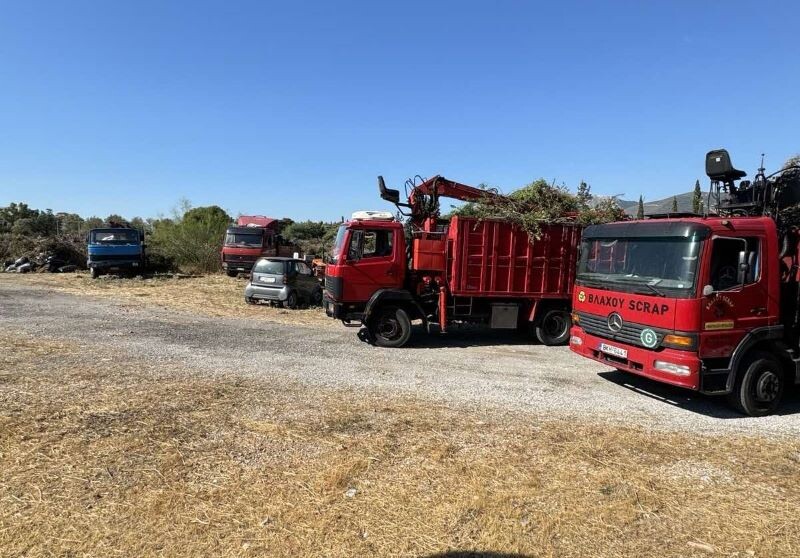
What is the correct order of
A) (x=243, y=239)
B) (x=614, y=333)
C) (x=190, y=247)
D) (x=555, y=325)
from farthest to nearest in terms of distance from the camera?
(x=190, y=247) → (x=243, y=239) → (x=555, y=325) → (x=614, y=333)

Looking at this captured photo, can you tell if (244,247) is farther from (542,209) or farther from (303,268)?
(542,209)

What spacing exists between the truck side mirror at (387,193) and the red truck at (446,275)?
687 mm

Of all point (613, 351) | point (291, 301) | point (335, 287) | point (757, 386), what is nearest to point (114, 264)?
point (291, 301)

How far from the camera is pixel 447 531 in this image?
3.42 metres

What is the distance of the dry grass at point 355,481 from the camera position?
3.30 m

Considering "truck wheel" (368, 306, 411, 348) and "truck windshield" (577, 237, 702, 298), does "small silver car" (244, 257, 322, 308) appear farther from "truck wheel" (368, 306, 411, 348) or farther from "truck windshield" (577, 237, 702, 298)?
"truck windshield" (577, 237, 702, 298)

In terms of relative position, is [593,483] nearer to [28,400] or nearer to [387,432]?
[387,432]

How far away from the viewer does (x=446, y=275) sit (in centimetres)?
1010

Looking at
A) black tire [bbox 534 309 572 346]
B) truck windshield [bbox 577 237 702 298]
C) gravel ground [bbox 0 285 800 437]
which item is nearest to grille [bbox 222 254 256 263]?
gravel ground [bbox 0 285 800 437]

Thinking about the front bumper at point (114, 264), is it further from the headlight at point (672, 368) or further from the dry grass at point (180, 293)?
the headlight at point (672, 368)

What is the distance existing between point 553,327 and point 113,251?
1832 cm

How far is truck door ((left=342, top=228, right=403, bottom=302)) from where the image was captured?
10.1 meters

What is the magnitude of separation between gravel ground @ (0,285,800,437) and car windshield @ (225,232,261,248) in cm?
1054

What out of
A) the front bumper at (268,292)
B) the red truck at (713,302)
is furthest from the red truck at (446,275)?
the front bumper at (268,292)
